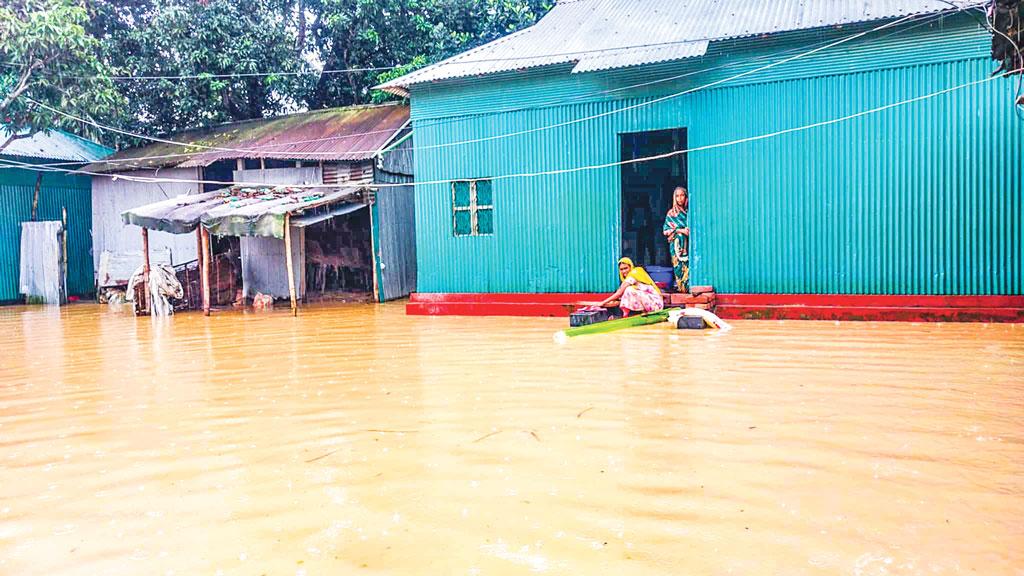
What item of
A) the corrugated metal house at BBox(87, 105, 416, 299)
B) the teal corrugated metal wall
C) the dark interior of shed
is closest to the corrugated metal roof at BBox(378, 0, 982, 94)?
the corrugated metal house at BBox(87, 105, 416, 299)

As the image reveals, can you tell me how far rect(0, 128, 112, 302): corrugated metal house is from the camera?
63.5ft

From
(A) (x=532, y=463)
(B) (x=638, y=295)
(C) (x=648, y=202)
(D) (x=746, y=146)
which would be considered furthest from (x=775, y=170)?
(A) (x=532, y=463)

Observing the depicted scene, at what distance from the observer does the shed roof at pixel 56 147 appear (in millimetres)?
19156

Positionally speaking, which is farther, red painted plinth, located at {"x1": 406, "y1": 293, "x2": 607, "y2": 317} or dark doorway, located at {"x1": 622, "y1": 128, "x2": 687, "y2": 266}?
dark doorway, located at {"x1": 622, "y1": 128, "x2": 687, "y2": 266}

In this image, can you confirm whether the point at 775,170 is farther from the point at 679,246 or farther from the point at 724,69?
the point at 679,246

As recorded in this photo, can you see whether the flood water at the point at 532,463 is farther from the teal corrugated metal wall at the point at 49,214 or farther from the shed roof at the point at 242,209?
the teal corrugated metal wall at the point at 49,214

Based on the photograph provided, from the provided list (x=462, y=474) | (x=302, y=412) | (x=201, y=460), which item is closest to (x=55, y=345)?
(x=302, y=412)

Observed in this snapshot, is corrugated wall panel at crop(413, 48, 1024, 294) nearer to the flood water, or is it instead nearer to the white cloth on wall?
the flood water

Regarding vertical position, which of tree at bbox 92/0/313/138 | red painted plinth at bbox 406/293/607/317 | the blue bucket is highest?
tree at bbox 92/0/313/138

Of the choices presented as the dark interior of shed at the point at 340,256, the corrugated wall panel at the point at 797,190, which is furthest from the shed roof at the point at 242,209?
the corrugated wall panel at the point at 797,190

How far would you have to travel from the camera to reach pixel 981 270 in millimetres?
10750

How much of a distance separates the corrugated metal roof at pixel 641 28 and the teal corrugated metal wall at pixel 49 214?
430 inches

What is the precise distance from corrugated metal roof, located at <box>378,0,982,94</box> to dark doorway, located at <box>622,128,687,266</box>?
8.89 ft

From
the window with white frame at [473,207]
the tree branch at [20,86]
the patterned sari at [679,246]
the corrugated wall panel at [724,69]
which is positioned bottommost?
the patterned sari at [679,246]
